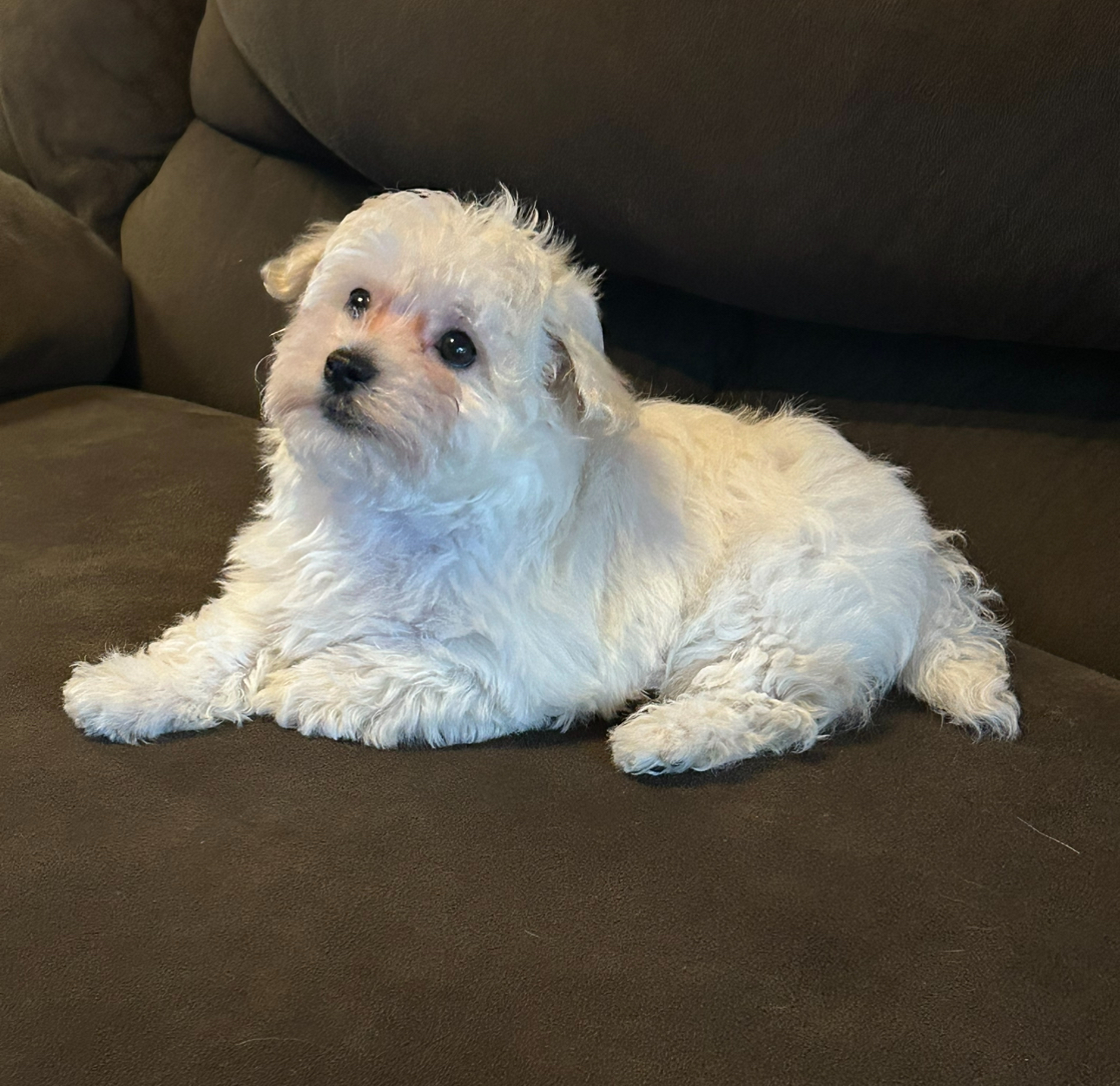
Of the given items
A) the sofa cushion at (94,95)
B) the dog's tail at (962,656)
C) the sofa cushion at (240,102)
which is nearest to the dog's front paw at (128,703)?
the dog's tail at (962,656)

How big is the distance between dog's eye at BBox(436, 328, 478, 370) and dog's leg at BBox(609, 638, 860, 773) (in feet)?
1.69

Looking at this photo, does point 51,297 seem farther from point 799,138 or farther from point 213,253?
point 799,138

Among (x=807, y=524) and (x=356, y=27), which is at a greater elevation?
(x=356, y=27)

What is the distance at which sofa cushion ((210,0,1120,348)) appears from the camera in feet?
4.78

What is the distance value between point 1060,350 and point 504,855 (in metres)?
1.23

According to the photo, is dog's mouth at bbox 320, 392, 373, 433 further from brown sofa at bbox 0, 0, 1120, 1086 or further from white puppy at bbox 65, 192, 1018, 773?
brown sofa at bbox 0, 0, 1120, 1086

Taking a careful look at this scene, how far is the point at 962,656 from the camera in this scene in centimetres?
152

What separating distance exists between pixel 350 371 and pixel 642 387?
87 centimetres

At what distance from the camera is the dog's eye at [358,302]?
1.41m

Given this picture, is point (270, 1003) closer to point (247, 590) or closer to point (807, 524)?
point (247, 590)

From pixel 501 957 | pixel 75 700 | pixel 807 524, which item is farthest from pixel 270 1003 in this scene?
pixel 807 524

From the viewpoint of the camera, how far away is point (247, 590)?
4.93 ft

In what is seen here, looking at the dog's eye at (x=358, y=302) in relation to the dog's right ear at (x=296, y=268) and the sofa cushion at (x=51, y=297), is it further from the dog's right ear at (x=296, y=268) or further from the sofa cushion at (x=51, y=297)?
the sofa cushion at (x=51, y=297)

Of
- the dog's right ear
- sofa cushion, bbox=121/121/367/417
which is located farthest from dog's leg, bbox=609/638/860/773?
sofa cushion, bbox=121/121/367/417
